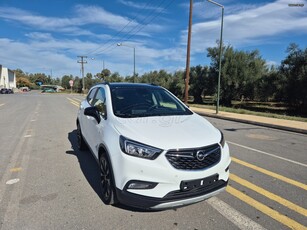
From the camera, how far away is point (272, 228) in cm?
303

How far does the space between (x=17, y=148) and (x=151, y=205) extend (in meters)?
5.11

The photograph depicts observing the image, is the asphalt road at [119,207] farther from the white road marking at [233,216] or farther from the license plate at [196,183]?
the license plate at [196,183]

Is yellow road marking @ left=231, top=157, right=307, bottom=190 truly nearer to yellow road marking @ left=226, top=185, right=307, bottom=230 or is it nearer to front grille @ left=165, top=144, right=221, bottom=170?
yellow road marking @ left=226, top=185, right=307, bottom=230

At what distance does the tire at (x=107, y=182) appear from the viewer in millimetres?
3287

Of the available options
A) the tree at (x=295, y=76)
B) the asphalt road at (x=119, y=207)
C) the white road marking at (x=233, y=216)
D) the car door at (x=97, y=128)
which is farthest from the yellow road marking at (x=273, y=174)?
the tree at (x=295, y=76)

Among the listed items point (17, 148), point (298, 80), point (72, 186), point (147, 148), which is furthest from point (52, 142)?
point (298, 80)

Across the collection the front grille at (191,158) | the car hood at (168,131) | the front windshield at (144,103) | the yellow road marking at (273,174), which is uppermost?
the front windshield at (144,103)

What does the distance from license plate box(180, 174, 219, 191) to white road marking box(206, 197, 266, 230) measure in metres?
0.58

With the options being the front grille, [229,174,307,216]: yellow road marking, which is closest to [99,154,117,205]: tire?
the front grille

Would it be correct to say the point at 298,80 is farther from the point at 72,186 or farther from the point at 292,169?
the point at 72,186

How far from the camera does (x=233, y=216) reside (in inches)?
129

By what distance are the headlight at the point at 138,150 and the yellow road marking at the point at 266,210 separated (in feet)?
5.75

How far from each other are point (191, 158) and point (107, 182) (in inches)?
49.9

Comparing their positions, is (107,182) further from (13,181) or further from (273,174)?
(273,174)
